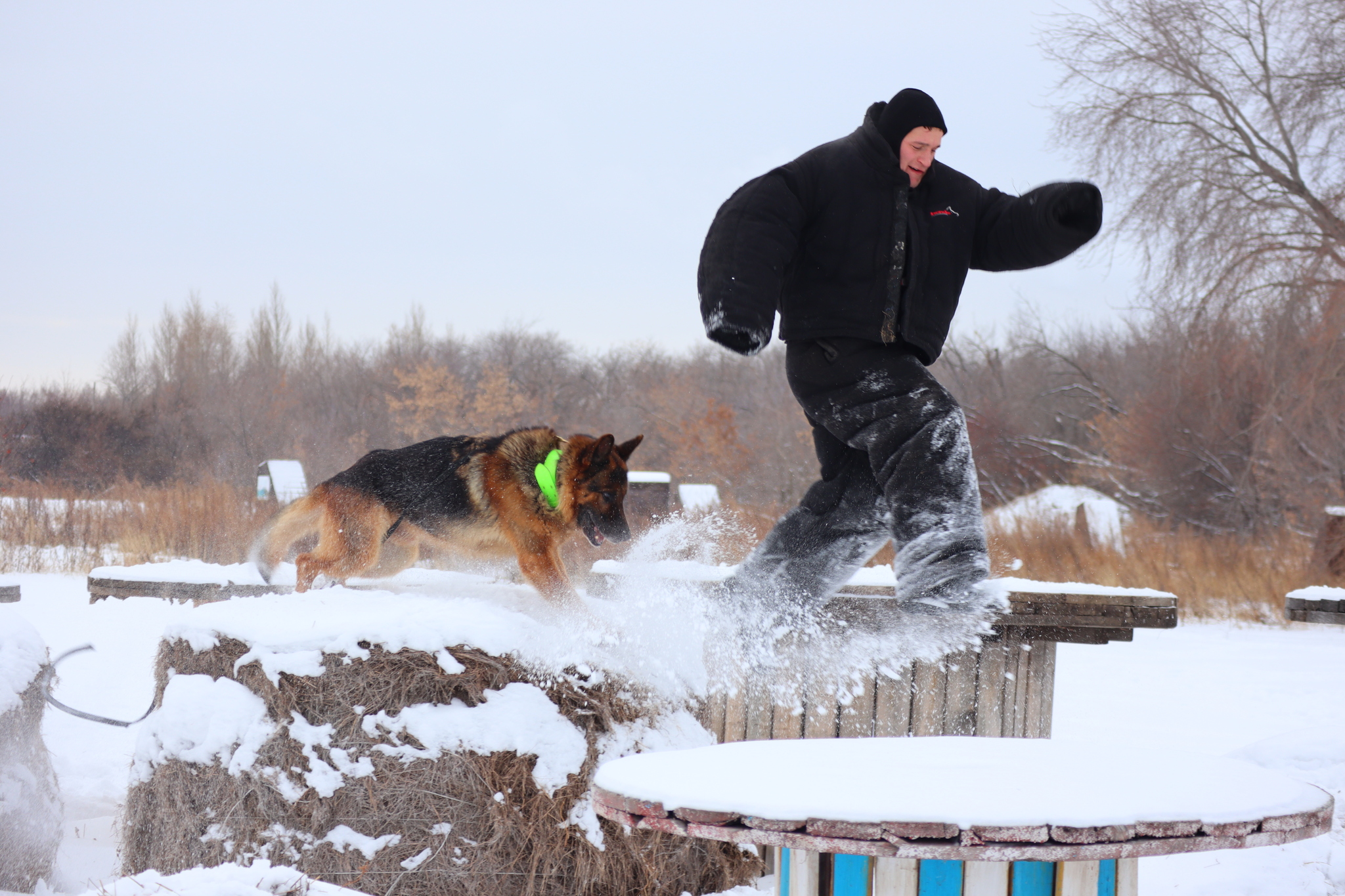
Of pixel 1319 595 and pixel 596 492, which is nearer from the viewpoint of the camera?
pixel 596 492

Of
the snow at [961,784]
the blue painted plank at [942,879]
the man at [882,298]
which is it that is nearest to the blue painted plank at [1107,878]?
the snow at [961,784]

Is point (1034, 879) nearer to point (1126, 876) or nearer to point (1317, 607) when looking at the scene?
point (1126, 876)

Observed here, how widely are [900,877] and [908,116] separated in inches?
91.1

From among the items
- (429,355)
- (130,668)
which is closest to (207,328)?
(429,355)

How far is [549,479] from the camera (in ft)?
13.5

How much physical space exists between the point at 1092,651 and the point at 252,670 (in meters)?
8.24

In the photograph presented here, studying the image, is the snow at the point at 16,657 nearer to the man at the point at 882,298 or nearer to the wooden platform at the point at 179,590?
the wooden platform at the point at 179,590

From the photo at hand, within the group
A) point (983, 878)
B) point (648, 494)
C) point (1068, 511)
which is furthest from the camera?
point (1068, 511)

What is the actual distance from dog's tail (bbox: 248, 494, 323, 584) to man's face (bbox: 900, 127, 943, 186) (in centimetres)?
279

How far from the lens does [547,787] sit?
3.19 meters

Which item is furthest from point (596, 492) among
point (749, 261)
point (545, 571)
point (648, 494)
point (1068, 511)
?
point (1068, 511)

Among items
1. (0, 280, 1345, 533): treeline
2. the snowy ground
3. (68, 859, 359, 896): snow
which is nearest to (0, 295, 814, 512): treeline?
(0, 280, 1345, 533): treeline

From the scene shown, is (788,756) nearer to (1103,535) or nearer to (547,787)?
(547,787)

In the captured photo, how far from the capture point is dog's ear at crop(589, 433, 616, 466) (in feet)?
13.4
